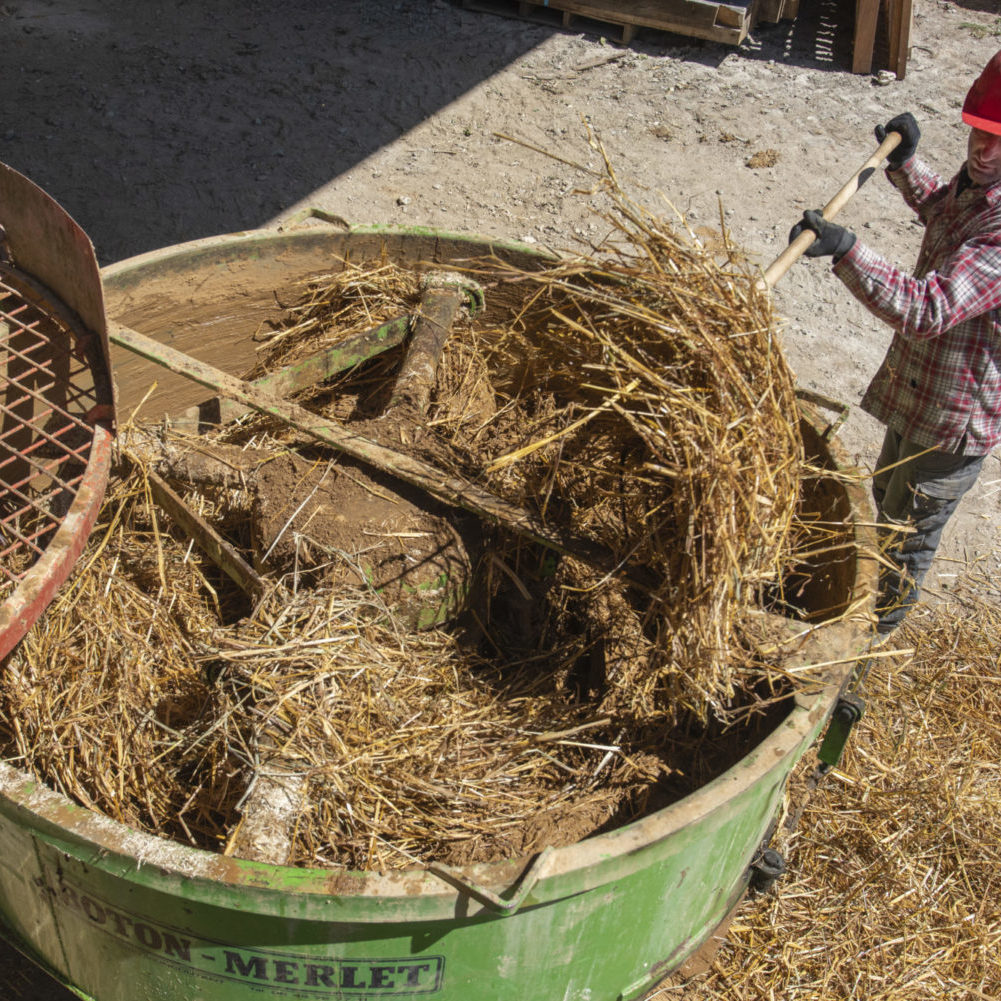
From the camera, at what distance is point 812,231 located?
2686mm

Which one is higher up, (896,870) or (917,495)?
(917,495)

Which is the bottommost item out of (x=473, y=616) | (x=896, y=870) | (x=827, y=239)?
(x=896, y=870)

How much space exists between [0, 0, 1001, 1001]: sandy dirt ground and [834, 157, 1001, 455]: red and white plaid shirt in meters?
1.70

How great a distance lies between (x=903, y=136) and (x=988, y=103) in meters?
0.48

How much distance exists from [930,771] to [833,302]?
10.4 ft

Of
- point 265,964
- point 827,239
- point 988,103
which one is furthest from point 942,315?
point 265,964

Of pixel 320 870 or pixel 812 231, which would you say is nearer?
pixel 320 870

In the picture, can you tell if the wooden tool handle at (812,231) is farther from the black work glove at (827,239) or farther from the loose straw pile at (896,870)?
the loose straw pile at (896,870)

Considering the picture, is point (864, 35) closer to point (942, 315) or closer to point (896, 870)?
point (942, 315)

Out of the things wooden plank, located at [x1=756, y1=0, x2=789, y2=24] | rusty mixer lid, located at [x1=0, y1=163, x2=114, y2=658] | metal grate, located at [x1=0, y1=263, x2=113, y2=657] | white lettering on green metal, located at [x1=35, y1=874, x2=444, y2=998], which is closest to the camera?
white lettering on green metal, located at [x1=35, y1=874, x2=444, y2=998]

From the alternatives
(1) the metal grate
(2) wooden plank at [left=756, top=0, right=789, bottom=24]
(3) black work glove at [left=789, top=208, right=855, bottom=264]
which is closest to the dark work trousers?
(3) black work glove at [left=789, top=208, right=855, bottom=264]

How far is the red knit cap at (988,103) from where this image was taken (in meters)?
2.80

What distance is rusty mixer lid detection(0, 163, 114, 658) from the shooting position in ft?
8.02

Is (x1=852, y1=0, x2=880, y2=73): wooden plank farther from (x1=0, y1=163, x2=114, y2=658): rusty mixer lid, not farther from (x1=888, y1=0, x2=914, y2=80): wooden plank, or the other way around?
(x1=0, y1=163, x2=114, y2=658): rusty mixer lid
